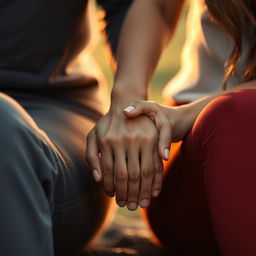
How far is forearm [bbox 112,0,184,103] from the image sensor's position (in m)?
1.43

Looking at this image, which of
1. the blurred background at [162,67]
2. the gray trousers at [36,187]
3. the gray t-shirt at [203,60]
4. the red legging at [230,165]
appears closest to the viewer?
the gray trousers at [36,187]

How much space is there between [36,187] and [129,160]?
0.27 m

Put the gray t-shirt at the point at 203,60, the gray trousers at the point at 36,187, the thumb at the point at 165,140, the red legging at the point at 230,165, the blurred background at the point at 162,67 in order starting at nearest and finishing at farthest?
the gray trousers at the point at 36,187 < the red legging at the point at 230,165 < the thumb at the point at 165,140 < the gray t-shirt at the point at 203,60 < the blurred background at the point at 162,67

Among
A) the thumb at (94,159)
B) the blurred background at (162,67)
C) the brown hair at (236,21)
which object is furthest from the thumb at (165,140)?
the blurred background at (162,67)

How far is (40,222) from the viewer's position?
39.9 inches

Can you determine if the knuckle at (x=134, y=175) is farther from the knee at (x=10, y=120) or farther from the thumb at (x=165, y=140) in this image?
the knee at (x=10, y=120)

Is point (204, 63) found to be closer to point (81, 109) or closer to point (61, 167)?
point (81, 109)

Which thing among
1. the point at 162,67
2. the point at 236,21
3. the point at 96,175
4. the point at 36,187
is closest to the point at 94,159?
the point at 96,175

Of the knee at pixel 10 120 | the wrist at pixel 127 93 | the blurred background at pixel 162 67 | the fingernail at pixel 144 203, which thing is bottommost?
the blurred background at pixel 162 67

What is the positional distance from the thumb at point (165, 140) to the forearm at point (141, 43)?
0.45ft

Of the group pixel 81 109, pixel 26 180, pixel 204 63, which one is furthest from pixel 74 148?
pixel 204 63

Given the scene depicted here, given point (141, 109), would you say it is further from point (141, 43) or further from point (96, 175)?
point (141, 43)

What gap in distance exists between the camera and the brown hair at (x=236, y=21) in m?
1.42

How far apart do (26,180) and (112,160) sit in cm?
29
